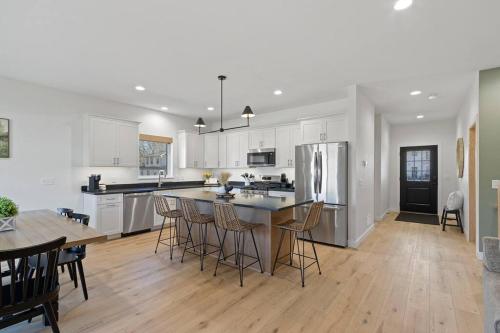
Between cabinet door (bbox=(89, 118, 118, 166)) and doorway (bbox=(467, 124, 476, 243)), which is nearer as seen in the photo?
doorway (bbox=(467, 124, 476, 243))

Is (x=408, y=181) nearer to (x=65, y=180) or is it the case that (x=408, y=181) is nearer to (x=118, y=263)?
(x=118, y=263)

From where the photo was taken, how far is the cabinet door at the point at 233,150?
6.55 m

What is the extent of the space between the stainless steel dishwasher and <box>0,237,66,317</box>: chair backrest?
10.4 feet

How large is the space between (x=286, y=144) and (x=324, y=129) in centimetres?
115

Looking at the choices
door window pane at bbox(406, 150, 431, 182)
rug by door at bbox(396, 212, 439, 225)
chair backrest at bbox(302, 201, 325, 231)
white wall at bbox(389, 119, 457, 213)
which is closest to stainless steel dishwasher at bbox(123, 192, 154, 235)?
chair backrest at bbox(302, 201, 325, 231)

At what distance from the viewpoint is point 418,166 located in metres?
7.58

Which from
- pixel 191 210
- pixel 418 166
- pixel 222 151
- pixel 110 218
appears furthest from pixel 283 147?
pixel 418 166

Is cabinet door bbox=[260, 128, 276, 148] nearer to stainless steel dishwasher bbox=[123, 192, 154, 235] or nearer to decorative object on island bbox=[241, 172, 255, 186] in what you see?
decorative object on island bbox=[241, 172, 255, 186]

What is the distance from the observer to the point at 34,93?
4.26 m

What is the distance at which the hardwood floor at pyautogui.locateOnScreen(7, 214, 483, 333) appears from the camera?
7.27 ft

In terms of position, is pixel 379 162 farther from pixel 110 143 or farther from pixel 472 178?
pixel 110 143

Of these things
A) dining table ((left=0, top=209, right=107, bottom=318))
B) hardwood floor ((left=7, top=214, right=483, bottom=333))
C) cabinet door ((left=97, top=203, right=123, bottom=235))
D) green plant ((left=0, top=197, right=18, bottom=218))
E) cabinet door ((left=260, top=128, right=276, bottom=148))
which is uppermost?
cabinet door ((left=260, top=128, right=276, bottom=148))

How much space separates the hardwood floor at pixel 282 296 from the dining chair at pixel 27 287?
0.52 metres

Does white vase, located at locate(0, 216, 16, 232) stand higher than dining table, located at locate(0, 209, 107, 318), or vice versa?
white vase, located at locate(0, 216, 16, 232)
